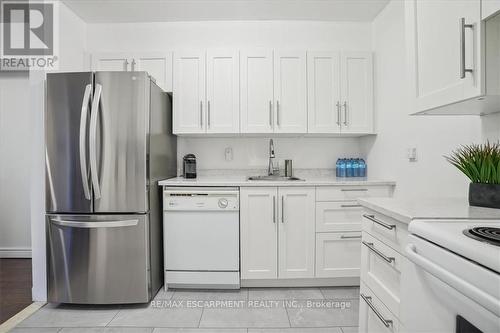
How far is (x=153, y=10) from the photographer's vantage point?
2.67 metres

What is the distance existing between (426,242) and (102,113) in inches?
85.7

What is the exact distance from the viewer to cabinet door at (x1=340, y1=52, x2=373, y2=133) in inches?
106

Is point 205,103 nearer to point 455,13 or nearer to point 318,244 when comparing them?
point 318,244

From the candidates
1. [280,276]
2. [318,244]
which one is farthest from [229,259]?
[318,244]

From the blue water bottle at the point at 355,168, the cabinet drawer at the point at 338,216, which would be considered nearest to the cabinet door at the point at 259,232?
the cabinet drawer at the point at 338,216

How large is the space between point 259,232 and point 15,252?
301 centimetres

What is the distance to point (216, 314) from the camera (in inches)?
80.7

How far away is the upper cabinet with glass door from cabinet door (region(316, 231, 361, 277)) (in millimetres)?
1299

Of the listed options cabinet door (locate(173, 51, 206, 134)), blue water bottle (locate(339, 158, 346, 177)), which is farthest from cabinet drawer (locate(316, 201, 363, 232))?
cabinet door (locate(173, 51, 206, 134))

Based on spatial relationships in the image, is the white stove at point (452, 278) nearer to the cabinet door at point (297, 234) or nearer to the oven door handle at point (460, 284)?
the oven door handle at point (460, 284)

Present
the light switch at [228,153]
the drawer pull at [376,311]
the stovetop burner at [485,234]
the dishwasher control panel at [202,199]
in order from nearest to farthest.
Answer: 1. the stovetop burner at [485,234]
2. the drawer pull at [376,311]
3. the dishwasher control panel at [202,199]
4. the light switch at [228,153]

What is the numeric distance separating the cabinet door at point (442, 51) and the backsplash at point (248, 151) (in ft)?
5.13

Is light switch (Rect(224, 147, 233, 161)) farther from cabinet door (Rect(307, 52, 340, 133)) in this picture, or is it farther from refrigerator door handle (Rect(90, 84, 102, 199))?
refrigerator door handle (Rect(90, 84, 102, 199))

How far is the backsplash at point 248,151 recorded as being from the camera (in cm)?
301
